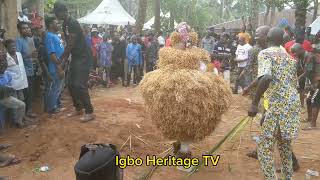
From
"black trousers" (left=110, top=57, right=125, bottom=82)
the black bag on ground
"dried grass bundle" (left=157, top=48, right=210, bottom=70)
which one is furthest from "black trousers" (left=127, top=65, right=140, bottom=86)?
the black bag on ground

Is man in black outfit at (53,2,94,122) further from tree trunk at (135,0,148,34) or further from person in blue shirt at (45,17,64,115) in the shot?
tree trunk at (135,0,148,34)

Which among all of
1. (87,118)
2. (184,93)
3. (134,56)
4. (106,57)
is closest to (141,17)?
(134,56)

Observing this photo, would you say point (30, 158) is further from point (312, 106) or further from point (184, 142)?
point (312, 106)

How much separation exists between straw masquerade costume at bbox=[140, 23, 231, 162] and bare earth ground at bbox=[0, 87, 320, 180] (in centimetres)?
73

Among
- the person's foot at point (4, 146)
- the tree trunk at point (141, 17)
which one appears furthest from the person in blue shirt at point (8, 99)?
the tree trunk at point (141, 17)

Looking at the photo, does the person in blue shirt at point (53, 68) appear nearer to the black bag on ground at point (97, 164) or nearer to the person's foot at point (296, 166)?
the person's foot at point (296, 166)

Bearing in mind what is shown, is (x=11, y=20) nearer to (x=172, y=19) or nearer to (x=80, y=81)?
(x=80, y=81)

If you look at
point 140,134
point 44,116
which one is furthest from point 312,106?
point 44,116

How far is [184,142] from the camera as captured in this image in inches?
212

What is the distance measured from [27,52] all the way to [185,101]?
3.84 m

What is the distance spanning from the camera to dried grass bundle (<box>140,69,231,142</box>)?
4891 millimetres

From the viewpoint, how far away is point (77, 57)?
6.96 metres

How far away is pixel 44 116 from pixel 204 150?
3.26 meters

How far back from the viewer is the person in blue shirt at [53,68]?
7535 mm
